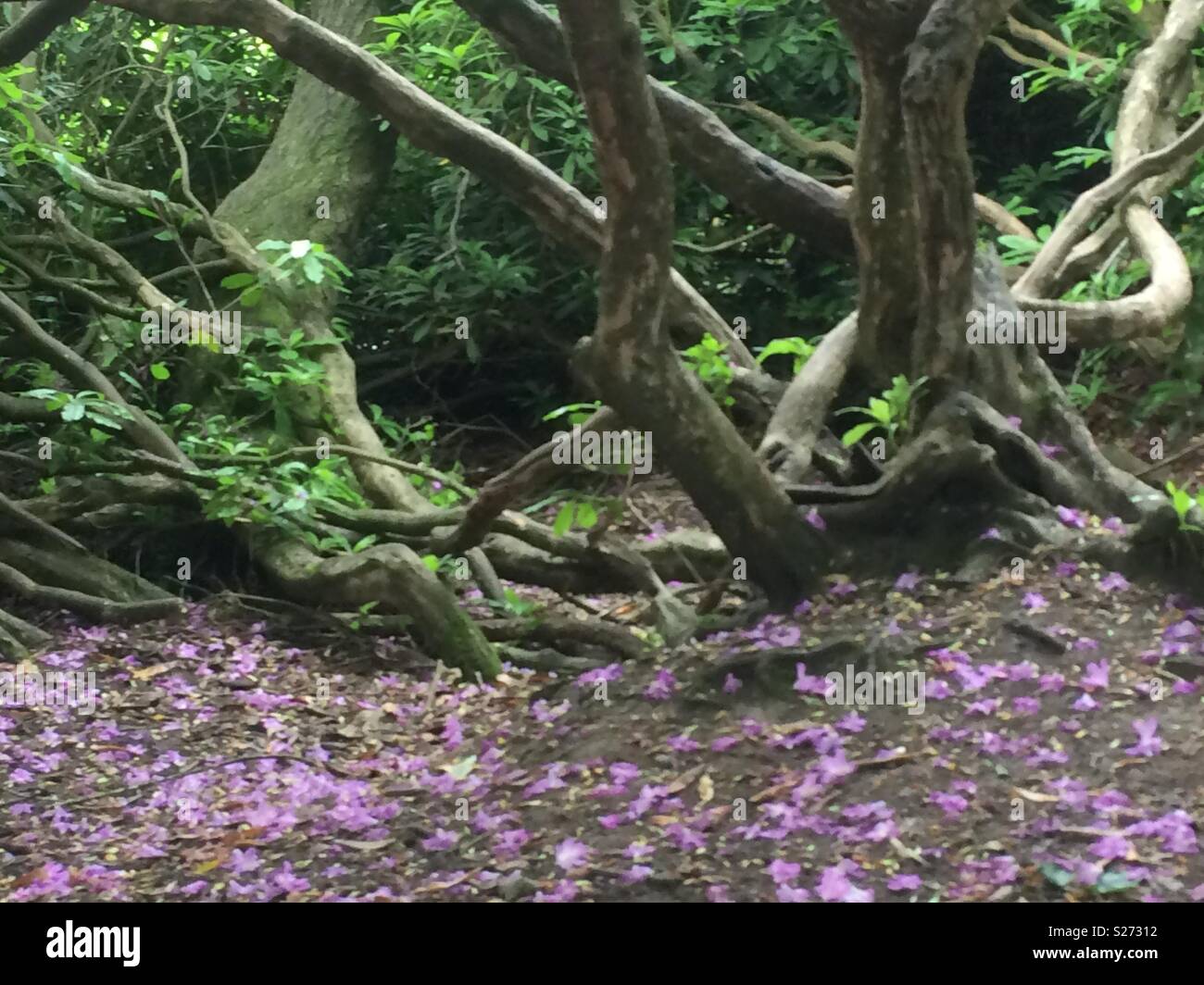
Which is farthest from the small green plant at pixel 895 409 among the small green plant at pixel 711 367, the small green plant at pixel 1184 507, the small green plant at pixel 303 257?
the small green plant at pixel 303 257

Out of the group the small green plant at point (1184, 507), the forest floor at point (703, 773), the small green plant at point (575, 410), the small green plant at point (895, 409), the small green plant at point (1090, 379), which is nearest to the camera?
the forest floor at point (703, 773)

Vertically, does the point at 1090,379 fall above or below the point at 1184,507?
above

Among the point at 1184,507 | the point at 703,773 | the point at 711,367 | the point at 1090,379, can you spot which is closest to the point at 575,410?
the point at 711,367

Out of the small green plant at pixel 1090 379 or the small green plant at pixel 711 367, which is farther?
the small green plant at pixel 1090 379

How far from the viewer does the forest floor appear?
1.87 meters

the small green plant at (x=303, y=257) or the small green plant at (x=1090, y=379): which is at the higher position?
the small green plant at (x=303, y=257)

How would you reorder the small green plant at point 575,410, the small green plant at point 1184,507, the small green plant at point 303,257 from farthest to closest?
the small green plant at point 303,257
the small green plant at point 575,410
the small green plant at point 1184,507

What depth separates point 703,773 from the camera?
222 centimetres

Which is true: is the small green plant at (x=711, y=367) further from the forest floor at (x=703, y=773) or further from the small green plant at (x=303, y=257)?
the small green plant at (x=303, y=257)

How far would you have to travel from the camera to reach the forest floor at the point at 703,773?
187 centimetres

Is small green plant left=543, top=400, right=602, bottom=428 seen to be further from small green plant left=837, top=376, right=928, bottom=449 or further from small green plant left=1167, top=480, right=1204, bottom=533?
small green plant left=1167, top=480, right=1204, bottom=533

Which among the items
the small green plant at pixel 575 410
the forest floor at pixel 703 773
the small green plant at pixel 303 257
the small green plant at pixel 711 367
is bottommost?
the forest floor at pixel 703 773

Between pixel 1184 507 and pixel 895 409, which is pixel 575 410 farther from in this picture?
pixel 1184 507

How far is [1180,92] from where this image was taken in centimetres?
463
